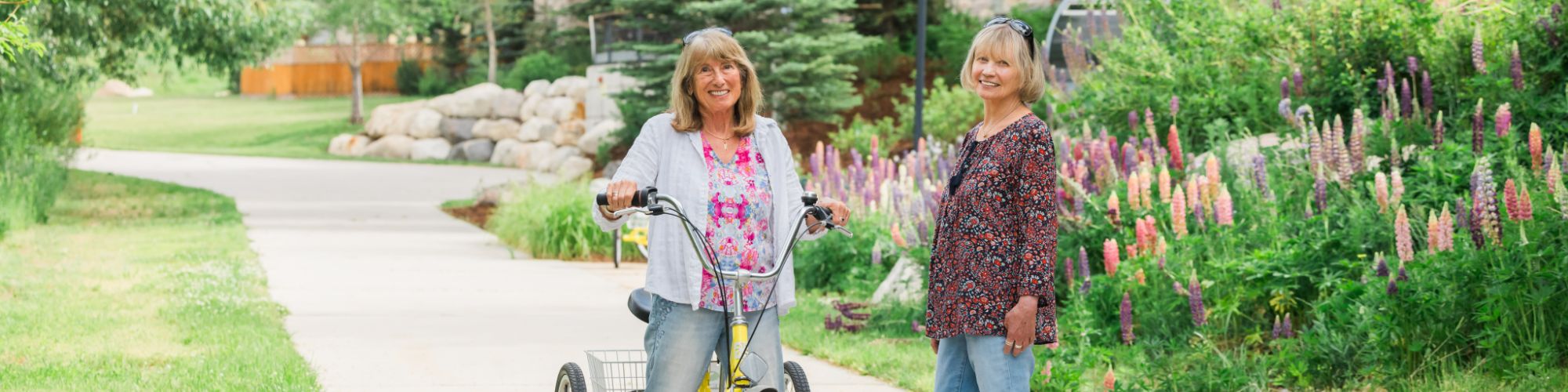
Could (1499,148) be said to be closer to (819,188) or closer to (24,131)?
(819,188)

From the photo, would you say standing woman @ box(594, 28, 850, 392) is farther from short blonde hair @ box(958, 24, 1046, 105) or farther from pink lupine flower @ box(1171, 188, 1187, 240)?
pink lupine flower @ box(1171, 188, 1187, 240)

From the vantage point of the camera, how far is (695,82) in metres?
4.21

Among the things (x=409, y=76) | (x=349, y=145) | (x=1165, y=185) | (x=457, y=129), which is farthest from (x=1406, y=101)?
(x=409, y=76)

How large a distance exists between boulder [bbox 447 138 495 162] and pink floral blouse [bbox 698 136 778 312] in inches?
1136

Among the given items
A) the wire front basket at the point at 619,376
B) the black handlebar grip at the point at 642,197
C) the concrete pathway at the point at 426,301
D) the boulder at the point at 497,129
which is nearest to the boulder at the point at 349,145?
the boulder at the point at 497,129

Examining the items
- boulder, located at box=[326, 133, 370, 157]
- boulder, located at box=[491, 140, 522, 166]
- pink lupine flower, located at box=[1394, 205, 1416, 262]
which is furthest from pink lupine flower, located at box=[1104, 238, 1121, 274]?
boulder, located at box=[326, 133, 370, 157]

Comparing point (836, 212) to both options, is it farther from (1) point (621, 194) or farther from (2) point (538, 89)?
(2) point (538, 89)

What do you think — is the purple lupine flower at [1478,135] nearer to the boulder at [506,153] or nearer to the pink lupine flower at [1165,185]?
the pink lupine flower at [1165,185]

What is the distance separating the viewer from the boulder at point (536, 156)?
Answer: 28734 millimetres

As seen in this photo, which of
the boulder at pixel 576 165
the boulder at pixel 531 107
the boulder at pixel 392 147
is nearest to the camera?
the boulder at pixel 576 165

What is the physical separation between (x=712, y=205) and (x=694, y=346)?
1.23 ft

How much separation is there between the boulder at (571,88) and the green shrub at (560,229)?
16.3 meters

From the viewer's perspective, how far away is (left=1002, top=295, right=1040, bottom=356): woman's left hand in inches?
153

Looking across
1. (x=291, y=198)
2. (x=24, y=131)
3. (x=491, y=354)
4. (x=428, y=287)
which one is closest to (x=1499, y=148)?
(x=491, y=354)
